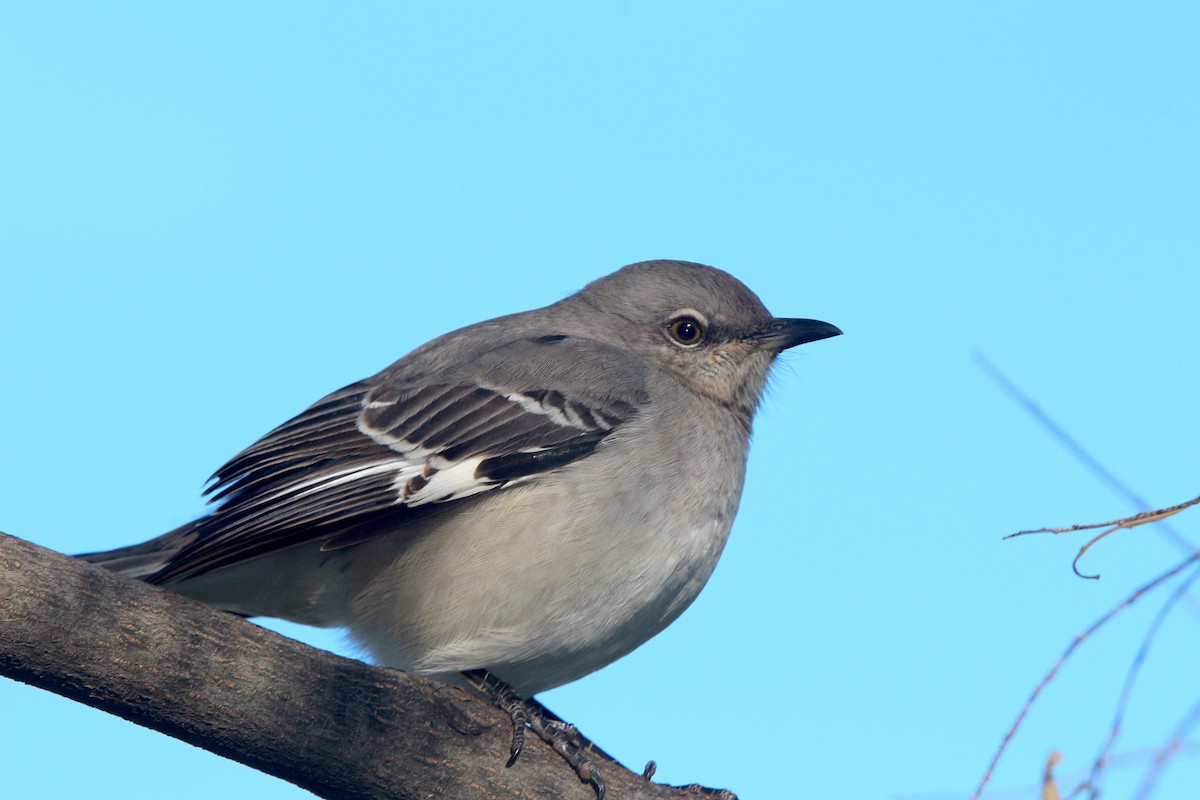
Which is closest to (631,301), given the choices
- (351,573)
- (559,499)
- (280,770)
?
(559,499)

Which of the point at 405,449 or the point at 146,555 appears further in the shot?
the point at 146,555

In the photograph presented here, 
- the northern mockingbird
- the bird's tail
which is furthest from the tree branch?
the bird's tail

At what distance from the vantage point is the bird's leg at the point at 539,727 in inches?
180

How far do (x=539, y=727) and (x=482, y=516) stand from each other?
95cm

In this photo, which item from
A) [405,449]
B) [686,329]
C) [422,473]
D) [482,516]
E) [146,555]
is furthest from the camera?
[686,329]

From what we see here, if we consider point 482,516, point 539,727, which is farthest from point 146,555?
point 539,727

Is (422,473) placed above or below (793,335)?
below

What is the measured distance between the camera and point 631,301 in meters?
6.75

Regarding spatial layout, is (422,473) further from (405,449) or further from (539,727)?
(539,727)

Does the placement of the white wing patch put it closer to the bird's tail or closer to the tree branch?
the bird's tail

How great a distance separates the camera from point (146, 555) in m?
5.64

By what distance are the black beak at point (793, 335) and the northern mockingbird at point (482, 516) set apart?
2.40 feet

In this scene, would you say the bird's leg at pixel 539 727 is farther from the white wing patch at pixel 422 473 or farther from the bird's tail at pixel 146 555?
the bird's tail at pixel 146 555

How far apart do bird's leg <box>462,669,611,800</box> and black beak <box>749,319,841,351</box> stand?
246cm
